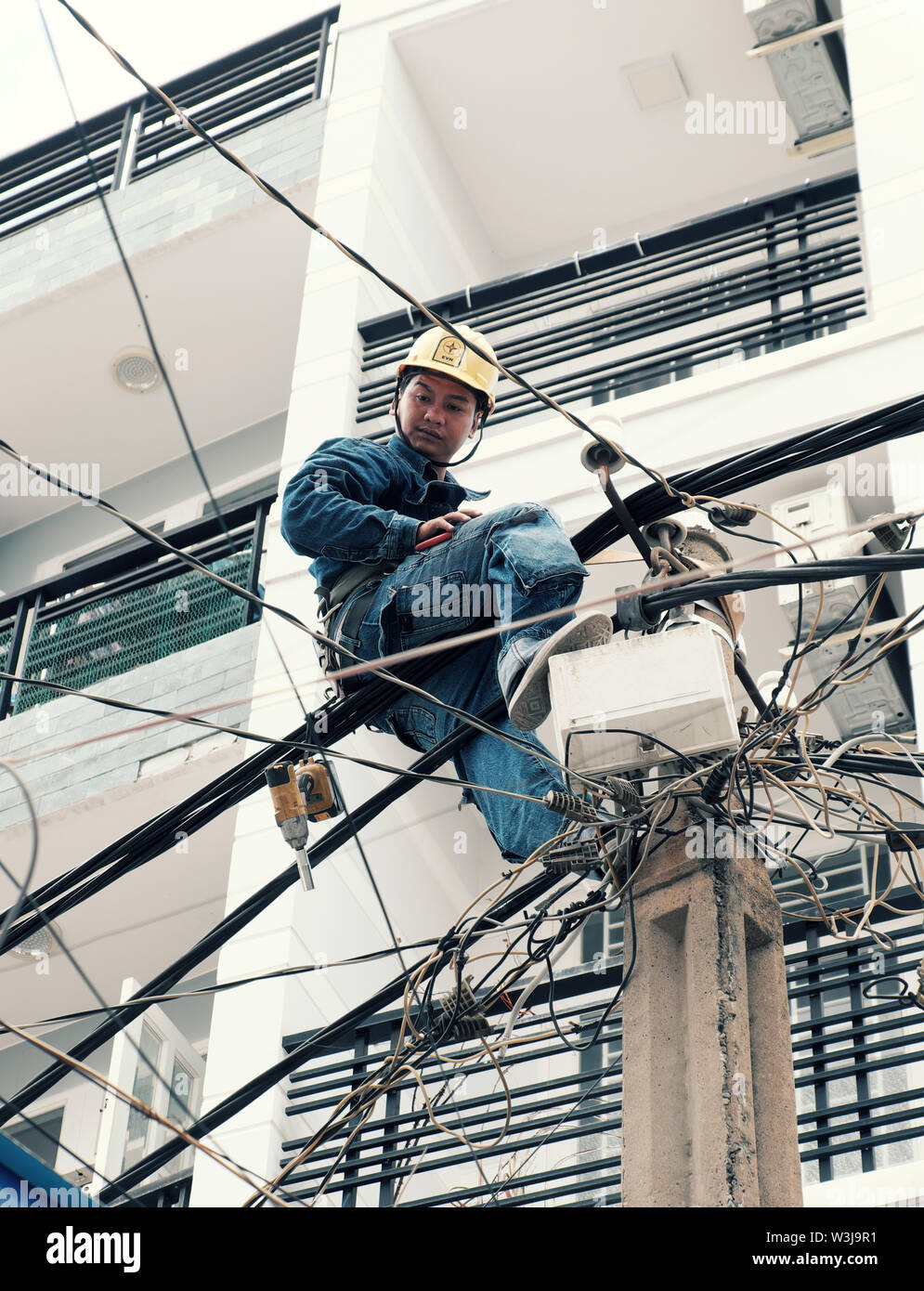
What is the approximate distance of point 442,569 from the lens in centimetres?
527

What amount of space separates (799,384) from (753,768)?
13.5 feet

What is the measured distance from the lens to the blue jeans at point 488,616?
16.0 ft

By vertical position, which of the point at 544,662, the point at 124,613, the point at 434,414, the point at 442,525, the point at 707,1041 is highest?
the point at 124,613

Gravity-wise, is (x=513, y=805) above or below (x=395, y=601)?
below

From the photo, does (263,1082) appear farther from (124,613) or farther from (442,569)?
(124,613)

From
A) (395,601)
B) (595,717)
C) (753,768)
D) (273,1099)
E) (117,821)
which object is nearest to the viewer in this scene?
(595,717)

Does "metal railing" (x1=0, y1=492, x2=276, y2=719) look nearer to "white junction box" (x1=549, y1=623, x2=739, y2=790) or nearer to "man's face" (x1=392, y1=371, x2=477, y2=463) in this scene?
"man's face" (x1=392, y1=371, x2=477, y2=463)

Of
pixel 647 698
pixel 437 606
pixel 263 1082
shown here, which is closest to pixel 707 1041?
pixel 647 698

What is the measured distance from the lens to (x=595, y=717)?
4.22 m

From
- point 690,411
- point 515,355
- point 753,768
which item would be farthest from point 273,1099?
point 515,355

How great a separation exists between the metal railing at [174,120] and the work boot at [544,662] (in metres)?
8.77

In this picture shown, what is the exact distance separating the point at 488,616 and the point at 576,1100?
183 centimetres

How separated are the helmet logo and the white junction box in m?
2.06
